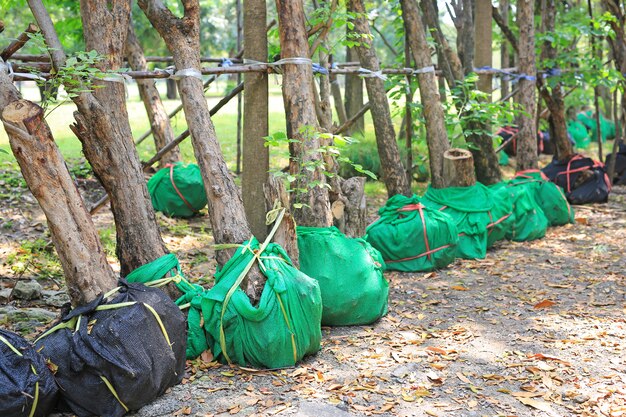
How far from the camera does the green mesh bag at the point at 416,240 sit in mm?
6594

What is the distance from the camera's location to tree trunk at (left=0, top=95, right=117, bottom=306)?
3.78 meters

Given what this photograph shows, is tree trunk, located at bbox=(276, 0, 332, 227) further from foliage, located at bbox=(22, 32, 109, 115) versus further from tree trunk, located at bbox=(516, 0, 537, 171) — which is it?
tree trunk, located at bbox=(516, 0, 537, 171)

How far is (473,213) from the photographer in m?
7.17

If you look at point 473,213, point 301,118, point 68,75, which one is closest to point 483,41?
point 473,213

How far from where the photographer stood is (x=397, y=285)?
20.5ft

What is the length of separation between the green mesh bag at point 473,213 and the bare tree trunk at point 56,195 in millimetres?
3947

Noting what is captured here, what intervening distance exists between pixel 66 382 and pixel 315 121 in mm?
2735

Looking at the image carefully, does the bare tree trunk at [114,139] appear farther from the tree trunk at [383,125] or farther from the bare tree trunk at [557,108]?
the bare tree trunk at [557,108]

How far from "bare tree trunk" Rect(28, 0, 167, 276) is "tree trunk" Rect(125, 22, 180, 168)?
3.51m

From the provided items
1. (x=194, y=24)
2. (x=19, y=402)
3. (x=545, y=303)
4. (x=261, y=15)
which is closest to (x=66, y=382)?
(x=19, y=402)

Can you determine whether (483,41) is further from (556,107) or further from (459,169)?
(459,169)

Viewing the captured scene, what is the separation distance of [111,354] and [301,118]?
8.25ft

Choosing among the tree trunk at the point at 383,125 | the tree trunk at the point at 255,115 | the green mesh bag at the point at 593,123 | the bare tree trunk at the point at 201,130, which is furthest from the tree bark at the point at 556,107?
the green mesh bag at the point at 593,123

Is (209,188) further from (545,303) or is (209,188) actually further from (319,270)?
(545,303)
